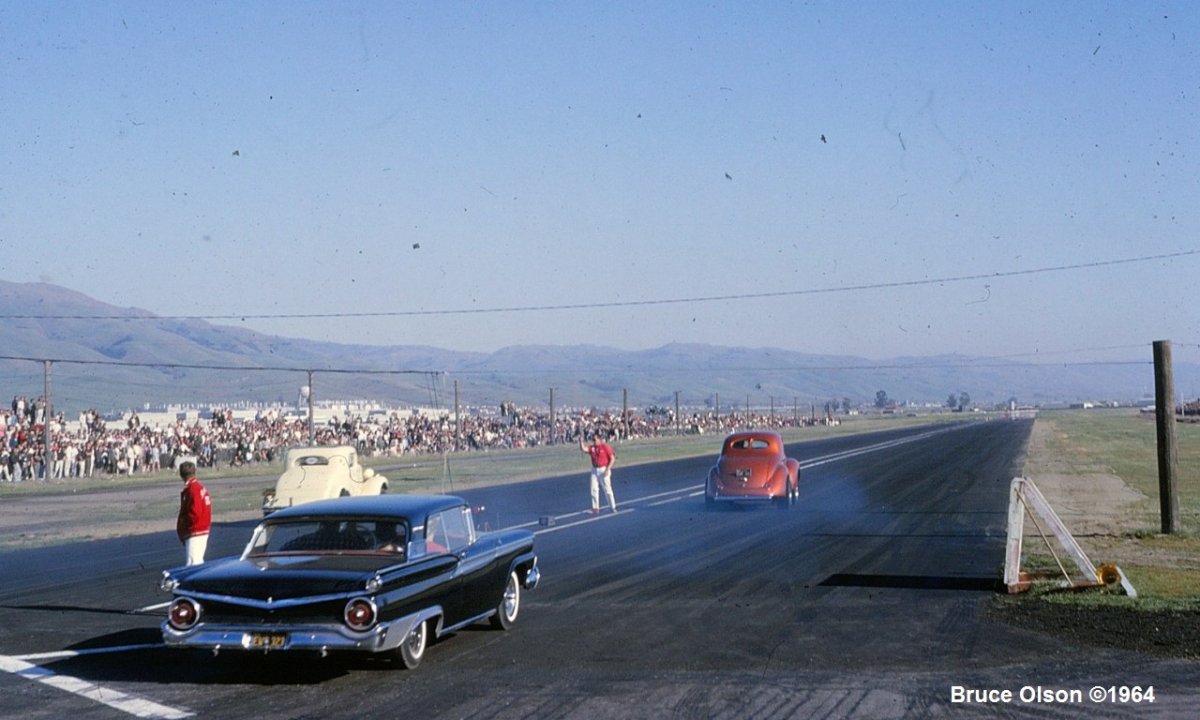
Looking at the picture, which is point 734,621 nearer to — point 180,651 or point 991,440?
point 180,651

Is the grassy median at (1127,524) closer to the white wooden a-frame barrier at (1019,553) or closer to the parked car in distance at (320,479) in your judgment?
the white wooden a-frame barrier at (1019,553)

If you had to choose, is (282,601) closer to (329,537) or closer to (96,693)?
(329,537)

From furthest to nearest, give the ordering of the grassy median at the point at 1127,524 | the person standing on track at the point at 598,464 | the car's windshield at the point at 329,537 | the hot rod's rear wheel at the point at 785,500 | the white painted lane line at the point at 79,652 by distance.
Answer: the hot rod's rear wheel at the point at 785,500 → the person standing on track at the point at 598,464 → the grassy median at the point at 1127,524 → the white painted lane line at the point at 79,652 → the car's windshield at the point at 329,537

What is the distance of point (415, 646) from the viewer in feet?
34.1

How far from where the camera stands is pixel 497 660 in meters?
10.8

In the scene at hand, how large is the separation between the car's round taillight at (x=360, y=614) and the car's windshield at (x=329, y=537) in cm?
105

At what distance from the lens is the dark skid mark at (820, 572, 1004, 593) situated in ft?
50.6

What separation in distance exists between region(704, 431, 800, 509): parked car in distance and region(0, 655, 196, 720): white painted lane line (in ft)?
63.5

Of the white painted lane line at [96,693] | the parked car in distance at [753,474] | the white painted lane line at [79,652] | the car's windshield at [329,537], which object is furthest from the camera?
the parked car in distance at [753,474]

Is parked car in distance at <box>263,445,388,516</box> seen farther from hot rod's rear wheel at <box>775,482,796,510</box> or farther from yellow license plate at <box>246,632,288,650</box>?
yellow license plate at <box>246,632,288,650</box>

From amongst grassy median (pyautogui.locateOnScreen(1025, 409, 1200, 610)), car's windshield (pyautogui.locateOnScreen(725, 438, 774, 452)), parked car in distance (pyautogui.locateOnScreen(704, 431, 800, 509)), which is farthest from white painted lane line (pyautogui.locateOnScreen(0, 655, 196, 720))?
car's windshield (pyautogui.locateOnScreen(725, 438, 774, 452))

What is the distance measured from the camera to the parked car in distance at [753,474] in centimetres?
2864

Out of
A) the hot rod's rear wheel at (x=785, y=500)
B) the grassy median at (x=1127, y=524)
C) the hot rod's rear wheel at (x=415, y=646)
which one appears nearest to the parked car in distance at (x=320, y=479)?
the hot rod's rear wheel at (x=785, y=500)

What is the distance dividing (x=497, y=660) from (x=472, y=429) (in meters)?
71.6
